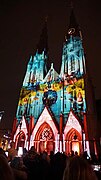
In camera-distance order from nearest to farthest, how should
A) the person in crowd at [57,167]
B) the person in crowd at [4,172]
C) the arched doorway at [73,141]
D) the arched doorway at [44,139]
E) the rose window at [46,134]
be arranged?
the person in crowd at [4,172]
the person in crowd at [57,167]
the arched doorway at [73,141]
the arched doorway at [44,139]
the rose window at [46,134]

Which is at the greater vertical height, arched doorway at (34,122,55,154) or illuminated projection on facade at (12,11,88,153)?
illuminated projection on facade at (12,11,88,153)

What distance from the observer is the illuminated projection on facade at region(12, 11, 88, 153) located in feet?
75.7

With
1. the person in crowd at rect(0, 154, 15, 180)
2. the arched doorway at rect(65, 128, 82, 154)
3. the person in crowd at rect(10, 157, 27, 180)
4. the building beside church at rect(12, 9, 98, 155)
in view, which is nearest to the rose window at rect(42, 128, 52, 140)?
the building beside church at rect(12, 9, 98, 155)

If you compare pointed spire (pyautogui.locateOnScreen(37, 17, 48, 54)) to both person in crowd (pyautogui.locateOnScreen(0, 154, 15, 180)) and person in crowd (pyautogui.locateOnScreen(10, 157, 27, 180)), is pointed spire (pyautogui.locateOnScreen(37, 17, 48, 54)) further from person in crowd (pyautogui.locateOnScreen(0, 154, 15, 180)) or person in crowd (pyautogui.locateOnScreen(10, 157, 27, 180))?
person in crowd (pyautogui.locateOnScreen(0, 154, 15, 180))

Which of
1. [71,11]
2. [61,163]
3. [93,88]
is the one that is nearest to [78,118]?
[93,88]

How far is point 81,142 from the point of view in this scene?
21922mm

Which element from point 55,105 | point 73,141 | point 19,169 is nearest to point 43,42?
point 55,105

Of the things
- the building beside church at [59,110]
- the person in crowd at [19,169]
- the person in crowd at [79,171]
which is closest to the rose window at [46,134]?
the building beside church at [59,110]

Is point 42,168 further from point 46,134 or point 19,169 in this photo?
point 46,134

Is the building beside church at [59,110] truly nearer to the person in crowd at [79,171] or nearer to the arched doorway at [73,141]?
the arched doorway at [73,141]

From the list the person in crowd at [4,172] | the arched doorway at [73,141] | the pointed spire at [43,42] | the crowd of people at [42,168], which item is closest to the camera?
the person in crowd at [4,172]

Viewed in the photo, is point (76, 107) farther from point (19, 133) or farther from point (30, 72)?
point (30, 72)

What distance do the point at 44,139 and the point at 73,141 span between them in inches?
185

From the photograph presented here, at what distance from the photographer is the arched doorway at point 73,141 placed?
22.3 metres
